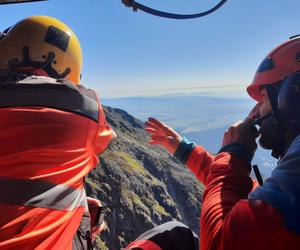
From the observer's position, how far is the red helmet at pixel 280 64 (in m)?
4.58

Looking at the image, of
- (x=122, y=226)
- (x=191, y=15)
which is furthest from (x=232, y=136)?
(x=122, y=226)

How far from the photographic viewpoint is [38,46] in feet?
17.3

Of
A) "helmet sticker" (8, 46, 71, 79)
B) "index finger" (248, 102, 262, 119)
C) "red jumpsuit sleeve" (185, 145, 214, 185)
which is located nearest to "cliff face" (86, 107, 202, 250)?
"red jumpsuit sleeve" (185, 145, 214, 185)

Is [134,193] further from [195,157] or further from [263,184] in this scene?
[263,184]

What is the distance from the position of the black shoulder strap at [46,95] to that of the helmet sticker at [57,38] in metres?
1.04

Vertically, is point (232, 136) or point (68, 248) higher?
point (232, 136)

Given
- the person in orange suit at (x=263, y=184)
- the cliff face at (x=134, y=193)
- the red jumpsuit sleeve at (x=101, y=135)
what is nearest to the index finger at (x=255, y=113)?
the person in orange suit at (x=263, y=184)

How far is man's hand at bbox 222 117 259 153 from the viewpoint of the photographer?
12.1 feet

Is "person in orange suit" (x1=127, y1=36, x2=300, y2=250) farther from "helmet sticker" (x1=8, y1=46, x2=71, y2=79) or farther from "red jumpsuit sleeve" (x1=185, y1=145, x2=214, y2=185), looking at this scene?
"helmet sticker" (x1=8, y1=46, x2=71, y2=79)

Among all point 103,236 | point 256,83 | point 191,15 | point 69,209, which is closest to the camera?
point 69,209

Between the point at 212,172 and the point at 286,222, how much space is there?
1.07m

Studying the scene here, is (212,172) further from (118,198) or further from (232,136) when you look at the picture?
(118,198)

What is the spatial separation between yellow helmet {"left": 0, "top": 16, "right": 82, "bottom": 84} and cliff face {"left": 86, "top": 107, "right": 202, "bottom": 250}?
73213mm

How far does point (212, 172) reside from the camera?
3.46 meters
